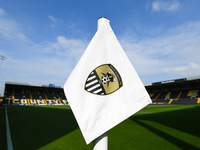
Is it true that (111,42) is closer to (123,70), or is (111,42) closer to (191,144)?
(123,70)

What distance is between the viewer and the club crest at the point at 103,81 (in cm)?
133

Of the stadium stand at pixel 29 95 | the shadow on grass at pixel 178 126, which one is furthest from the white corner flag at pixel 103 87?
the stadium stand at pixel 29 95

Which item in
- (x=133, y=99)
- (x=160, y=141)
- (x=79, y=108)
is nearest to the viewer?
(x=79, y=108)

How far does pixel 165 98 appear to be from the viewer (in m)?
44.2

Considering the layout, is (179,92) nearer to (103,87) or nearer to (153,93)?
(153,93)

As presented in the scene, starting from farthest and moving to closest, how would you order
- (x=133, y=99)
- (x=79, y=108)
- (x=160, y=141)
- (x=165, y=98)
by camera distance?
(x=165, y=98)
(x=160, y=141)
(x=133, y=99)
(x=79, y=108)

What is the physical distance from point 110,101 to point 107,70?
0.36 meters

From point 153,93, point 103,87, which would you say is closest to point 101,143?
point 103,87

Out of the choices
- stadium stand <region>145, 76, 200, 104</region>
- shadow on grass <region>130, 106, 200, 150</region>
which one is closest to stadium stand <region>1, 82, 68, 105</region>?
stadium stand <region>145, 76, 200, 104</region>

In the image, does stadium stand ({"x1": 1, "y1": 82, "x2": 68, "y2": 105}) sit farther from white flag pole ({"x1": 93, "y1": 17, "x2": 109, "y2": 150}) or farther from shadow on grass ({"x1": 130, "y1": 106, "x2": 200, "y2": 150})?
white flag pole ({"x1": 93, "y1": 17, "x2": 109, "y2": 150})

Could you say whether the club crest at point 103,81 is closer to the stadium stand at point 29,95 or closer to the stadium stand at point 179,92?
the stadium stand at point 179,92

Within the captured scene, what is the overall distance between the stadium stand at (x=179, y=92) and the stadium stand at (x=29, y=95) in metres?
40.8

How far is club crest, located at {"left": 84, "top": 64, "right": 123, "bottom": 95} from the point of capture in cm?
133

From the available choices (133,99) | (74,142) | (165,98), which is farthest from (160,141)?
(165,98)
